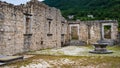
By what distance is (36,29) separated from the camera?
1432 centimetres

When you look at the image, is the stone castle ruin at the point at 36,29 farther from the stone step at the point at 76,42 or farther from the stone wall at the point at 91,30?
the stone step at the point at 76,42

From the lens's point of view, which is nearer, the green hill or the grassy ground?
the grassy ground

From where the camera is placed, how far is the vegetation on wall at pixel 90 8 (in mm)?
32975

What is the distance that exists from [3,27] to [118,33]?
13.3 meters

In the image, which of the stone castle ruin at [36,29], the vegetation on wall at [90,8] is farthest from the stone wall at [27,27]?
the vegetation on wall at [90,8]

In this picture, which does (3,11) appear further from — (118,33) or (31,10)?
(118,33)

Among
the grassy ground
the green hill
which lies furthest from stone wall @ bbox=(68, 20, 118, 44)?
the grassy ground

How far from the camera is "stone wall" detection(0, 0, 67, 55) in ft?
35.6

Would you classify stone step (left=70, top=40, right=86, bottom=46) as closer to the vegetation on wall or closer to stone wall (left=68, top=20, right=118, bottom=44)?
stone wall (left=68, top=20, right=118, bottom=44)

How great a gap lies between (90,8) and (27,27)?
3287 centimetres

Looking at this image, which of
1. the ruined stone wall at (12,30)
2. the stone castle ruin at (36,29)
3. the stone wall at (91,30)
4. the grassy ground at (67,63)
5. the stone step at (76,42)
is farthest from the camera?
the stone step at (76,42)

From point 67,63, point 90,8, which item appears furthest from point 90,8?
point 67,63

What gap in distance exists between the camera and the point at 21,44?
1248cm

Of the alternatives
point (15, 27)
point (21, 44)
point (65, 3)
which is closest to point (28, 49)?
point (21, 44)
